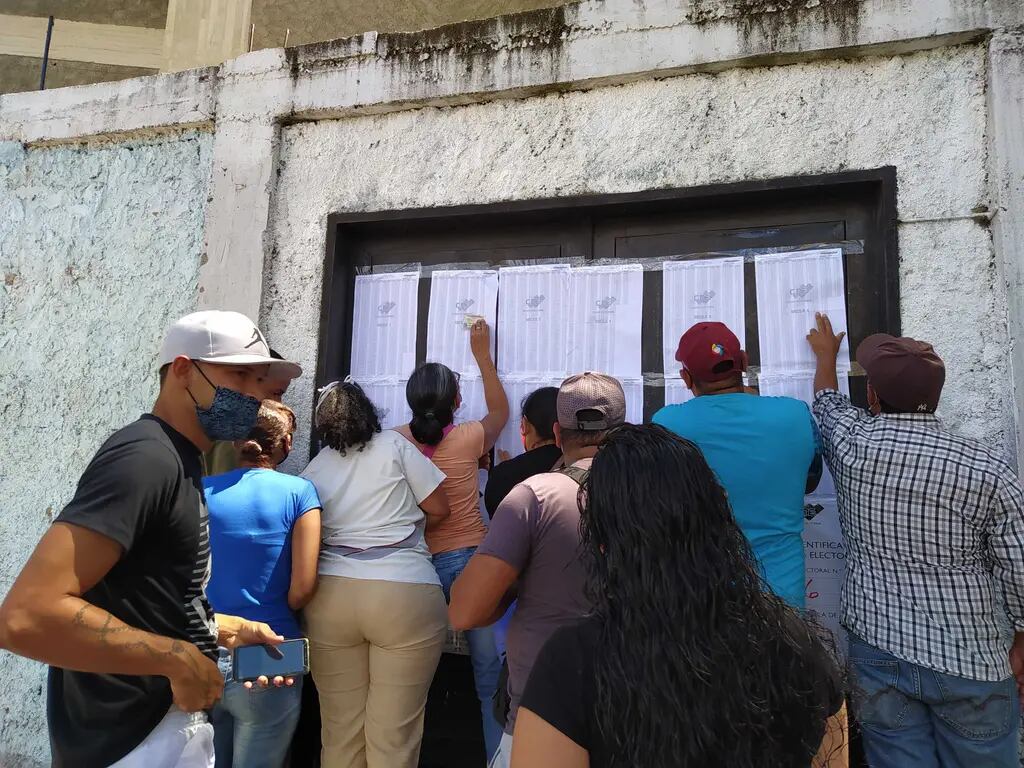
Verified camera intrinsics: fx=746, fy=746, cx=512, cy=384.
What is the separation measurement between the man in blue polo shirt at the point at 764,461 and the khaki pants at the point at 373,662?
1.16 metres

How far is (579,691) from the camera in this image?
1.13m

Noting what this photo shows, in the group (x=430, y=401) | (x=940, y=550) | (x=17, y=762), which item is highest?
(x=430, y=401)

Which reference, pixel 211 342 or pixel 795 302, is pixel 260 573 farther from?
pixel 795 302

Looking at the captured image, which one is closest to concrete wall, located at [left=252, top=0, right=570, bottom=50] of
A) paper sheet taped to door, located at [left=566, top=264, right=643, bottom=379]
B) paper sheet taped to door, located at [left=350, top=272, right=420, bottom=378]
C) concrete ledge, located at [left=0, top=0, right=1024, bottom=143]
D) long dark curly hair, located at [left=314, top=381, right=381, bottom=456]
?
concrete ledge, located at [left=0, top=0, right=1024, bottom=143]

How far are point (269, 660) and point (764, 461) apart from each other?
1555mm

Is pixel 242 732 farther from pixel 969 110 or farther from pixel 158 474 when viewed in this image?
pixel 969 110

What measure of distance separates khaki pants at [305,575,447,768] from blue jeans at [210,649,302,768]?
0.56ft

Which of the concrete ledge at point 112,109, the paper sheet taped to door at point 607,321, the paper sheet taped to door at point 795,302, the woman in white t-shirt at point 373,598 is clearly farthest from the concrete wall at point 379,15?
the woman in white t-shirt at point 373,598

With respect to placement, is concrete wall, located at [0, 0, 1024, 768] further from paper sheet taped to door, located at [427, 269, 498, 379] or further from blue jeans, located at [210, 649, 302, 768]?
blue jeans, located at [210, 649, 302, 768]

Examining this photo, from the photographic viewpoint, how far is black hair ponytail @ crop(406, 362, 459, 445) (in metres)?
3.07

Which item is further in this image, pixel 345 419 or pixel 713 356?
pixel 345 419

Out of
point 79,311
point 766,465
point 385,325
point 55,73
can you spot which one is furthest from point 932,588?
point 55,73

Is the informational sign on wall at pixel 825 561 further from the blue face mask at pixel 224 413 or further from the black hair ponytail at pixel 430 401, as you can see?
the blue face mask at pixel 224 413

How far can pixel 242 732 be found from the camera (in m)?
2.61
